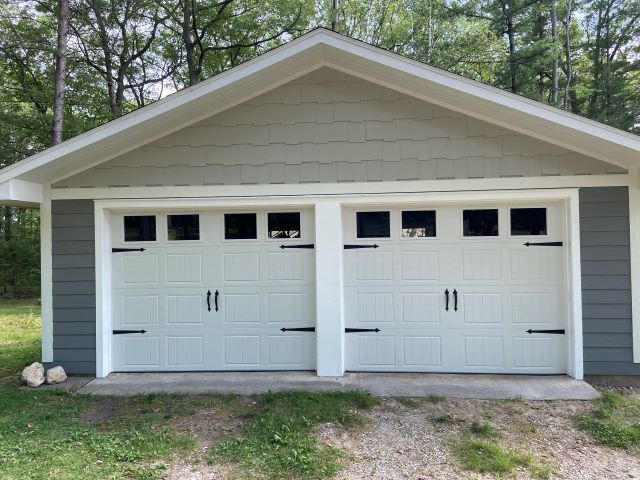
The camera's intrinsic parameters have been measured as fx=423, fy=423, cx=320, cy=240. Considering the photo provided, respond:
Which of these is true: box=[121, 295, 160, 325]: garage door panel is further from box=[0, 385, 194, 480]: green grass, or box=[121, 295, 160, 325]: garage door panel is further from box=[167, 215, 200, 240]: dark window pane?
box=[0, 385, 194, 480]: green grass

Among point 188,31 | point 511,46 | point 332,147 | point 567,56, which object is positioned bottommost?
point 332,147

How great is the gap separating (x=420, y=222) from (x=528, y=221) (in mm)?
1248

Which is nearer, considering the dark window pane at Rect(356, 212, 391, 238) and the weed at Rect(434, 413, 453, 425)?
the weed at Rect(434, 413, 453, 425)

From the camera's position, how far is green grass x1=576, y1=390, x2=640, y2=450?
343 cm

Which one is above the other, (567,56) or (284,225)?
(567,56)

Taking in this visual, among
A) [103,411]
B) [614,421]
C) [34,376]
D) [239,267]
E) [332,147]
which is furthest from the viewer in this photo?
[239,267]

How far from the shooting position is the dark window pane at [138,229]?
523cm

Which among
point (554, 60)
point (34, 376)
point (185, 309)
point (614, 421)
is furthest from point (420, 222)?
point (554, 60)

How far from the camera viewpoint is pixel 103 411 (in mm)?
4098

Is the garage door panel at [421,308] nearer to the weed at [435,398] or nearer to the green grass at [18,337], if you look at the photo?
the weed at [435,398]

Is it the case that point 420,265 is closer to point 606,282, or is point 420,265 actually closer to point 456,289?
point 456,289

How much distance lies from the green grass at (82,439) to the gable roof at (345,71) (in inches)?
94.8

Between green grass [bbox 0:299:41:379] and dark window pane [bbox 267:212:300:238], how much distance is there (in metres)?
3.79

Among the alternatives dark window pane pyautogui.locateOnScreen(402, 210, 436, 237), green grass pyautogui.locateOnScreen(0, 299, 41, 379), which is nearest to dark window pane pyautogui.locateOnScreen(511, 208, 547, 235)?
dark window pane pyautogui.locateOnScreen(402, 210, 436, 237)
